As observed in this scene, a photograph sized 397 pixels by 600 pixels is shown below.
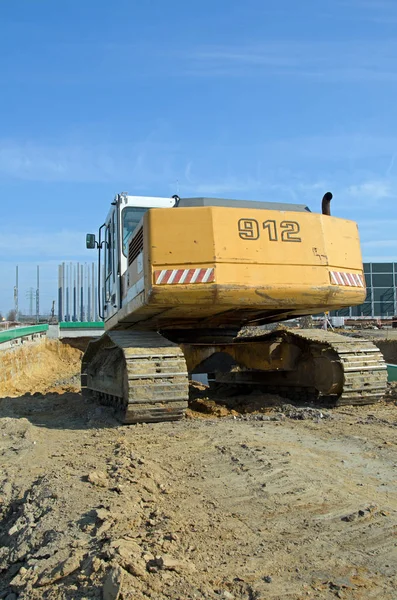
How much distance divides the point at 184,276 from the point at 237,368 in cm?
370

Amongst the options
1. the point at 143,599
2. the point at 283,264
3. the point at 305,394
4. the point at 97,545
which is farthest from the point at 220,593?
the point at 305,394

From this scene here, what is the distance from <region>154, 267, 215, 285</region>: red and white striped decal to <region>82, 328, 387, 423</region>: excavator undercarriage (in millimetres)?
977

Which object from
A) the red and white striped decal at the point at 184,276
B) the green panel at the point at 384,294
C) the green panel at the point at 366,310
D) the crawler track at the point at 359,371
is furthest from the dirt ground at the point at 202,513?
the green panel at the point at 366,310

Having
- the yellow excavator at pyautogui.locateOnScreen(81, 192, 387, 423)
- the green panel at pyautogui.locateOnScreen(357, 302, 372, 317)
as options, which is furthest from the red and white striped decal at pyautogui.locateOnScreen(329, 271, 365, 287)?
the green panel at pyautogui.locateOnScreen(357, 302, 372, 317)

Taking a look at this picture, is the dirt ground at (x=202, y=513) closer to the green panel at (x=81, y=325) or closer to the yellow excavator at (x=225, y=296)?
the yellow excavator at (x=225, y=296)

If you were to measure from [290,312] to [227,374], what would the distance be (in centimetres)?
241

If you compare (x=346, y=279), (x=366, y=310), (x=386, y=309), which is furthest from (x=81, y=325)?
(x=346, y=279)

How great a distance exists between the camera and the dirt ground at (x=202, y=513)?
102 inches

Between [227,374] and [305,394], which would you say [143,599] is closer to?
[305,394]

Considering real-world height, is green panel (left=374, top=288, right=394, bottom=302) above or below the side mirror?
above

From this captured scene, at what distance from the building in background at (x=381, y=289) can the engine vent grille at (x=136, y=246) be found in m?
34.3

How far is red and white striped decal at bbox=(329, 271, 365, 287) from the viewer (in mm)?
6590

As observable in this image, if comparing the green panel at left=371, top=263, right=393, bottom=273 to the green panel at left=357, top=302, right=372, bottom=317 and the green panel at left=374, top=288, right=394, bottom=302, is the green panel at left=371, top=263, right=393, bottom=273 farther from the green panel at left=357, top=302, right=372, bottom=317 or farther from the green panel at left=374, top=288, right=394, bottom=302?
the green panel at left=357, top=302, right=372, bottom=317

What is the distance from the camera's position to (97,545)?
3020mm
